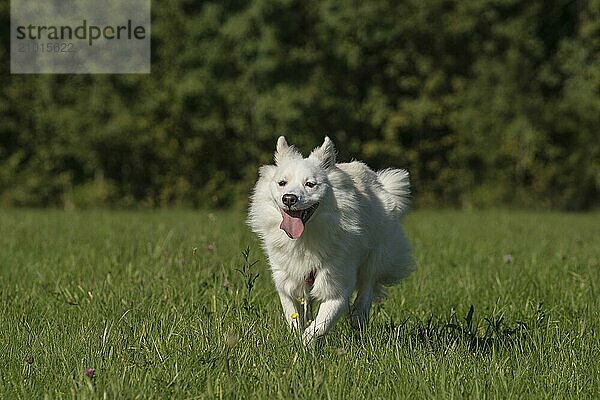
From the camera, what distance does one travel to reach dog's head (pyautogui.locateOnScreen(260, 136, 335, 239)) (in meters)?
4.49

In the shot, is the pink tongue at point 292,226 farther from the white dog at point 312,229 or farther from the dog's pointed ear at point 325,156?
the dog's pointed ear at point 325,156

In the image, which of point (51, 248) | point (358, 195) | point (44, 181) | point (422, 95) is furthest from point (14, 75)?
point (358, 195)

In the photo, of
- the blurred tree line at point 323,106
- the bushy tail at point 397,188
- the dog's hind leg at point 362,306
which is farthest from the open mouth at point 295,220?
the blurred tree line at point 323,106

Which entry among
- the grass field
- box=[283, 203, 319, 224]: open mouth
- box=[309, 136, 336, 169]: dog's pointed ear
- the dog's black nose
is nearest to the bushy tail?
the grass field

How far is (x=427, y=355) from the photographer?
4.46 meters

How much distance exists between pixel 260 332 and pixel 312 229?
0.65 meters

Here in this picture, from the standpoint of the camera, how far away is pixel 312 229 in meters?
4.76

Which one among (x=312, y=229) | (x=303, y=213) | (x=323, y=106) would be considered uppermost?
(x=323, y=106)

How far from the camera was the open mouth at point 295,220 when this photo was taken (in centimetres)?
455

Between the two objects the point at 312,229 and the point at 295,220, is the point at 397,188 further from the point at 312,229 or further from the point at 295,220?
the point at 295,220

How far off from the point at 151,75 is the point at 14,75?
3.99 metres

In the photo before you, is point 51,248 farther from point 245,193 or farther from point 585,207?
point 585,207

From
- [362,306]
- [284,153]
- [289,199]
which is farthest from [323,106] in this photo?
[289,199]

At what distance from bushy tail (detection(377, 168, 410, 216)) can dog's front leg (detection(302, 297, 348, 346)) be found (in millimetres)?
1140
